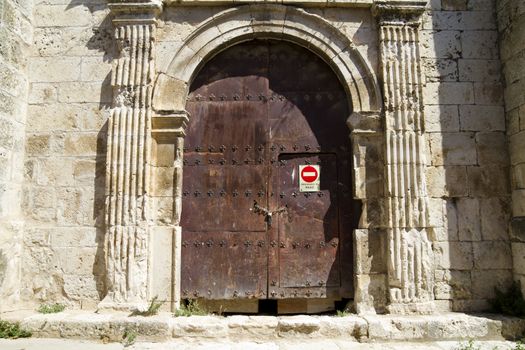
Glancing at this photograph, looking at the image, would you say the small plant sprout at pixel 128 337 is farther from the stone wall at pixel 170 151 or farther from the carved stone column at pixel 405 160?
the carved stone column at pixel 405 160

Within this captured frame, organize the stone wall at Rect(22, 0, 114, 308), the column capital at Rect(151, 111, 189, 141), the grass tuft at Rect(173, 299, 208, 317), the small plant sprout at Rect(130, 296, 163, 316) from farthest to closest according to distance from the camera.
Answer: the column capital at Rect(151, 111, 189, 141), the stone wall at Rect(22, 0, 114, 308), the grass tuft at Rect(173, 299, 208, 317), the small plant sprout at Rect(130, 296, 163, 316)

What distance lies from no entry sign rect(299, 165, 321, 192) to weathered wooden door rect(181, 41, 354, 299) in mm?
48

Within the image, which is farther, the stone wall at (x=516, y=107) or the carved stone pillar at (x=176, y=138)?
the carved stone pillar at (x=176, y=138)

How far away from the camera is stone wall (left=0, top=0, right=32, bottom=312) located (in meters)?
4.16

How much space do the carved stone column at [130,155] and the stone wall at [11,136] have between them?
100 cm

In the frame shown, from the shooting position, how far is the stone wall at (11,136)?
13.7 feet

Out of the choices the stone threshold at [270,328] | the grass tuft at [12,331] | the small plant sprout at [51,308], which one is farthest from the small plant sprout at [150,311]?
the grass tuft at [12,331]

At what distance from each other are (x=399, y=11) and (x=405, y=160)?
5.59ft

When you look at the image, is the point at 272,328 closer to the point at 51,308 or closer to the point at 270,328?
the point at 270,328

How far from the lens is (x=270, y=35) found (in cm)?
472

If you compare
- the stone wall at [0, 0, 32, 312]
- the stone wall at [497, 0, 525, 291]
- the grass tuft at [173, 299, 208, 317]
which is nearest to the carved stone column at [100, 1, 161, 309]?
the grass tuft at [173, 299, 208, 317]

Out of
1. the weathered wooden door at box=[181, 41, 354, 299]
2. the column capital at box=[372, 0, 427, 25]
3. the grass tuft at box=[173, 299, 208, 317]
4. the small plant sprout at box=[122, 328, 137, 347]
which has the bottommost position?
the small plant sprout at box=[122, 328, 137, 347]

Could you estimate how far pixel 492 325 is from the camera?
394cm

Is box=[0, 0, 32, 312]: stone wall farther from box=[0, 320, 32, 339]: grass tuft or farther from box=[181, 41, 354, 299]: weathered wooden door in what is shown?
box=[181, 41, 354, 299]: weathered wooden door
